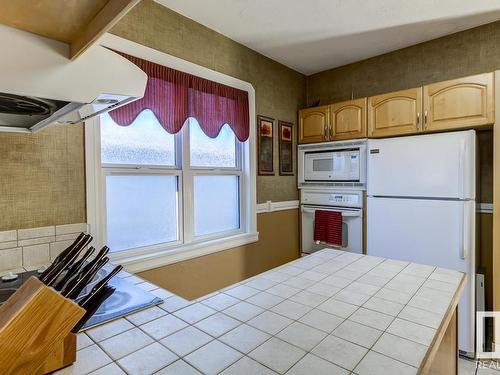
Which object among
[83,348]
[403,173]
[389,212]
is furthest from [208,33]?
[83,348]

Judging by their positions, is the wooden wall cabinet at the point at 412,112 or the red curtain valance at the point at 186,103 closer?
the red curtain valance at the point at 186,103

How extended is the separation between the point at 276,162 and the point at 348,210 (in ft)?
2.78

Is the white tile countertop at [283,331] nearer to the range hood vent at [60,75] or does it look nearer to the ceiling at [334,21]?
the range hood vent at [60,75]

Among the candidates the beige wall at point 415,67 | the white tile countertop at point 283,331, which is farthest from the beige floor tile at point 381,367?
the beige wall at point 415,67

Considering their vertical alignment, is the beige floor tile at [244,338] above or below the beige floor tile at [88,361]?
below

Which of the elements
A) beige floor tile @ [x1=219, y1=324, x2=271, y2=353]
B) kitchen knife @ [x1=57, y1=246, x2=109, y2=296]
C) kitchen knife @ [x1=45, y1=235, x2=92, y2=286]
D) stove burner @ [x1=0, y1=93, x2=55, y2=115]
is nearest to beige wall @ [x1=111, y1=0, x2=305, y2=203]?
stove burner @ [x1=0, y1=93, x2=55, y2=115]

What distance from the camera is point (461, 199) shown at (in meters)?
2.03

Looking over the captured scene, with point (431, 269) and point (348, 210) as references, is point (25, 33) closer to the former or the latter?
point (431, 269)

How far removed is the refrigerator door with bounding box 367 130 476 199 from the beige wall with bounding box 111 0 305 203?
3.11 ft

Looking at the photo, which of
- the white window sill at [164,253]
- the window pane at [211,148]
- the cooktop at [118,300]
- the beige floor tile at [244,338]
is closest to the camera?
the beige floor tile at [244,338]

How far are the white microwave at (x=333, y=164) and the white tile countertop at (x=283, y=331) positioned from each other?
58.3 inches

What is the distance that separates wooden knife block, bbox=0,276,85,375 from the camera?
1.76 feet

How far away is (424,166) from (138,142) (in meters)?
2.13

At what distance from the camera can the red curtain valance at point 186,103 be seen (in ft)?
5.92
